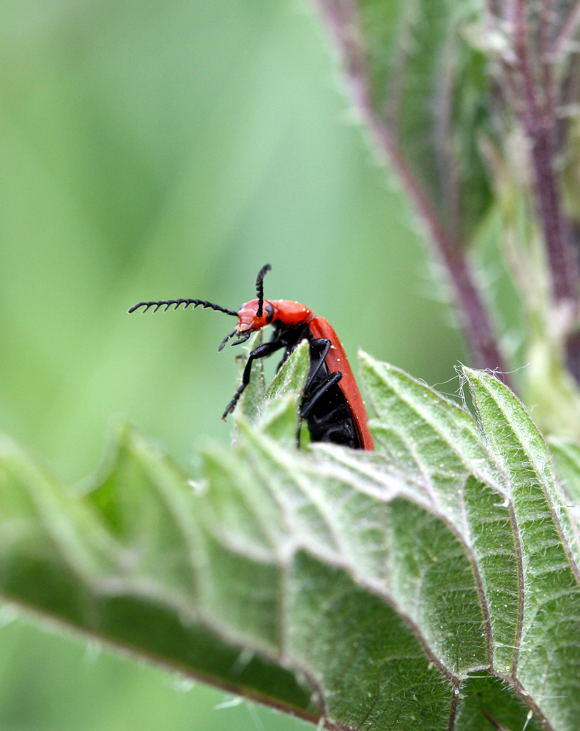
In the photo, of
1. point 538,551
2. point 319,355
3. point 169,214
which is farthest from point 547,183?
point 169,214

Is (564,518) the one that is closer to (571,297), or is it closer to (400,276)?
(571,297)

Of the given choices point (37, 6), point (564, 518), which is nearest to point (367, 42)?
point (564, 518)

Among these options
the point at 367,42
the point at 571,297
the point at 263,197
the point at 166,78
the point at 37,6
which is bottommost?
the point at 571,297

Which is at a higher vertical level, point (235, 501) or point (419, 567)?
point (235, 501)

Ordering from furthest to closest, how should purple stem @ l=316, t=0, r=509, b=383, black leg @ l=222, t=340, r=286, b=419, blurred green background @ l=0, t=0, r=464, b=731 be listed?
blurred green background @ l=0, t=0, r=464, b=731 < purple stem @ l=316, t=0, r=509, b=383 < black leg @ l=222, t=340, r=286, b=419

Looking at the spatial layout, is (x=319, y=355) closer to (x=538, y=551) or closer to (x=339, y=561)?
(x=538, y=551)

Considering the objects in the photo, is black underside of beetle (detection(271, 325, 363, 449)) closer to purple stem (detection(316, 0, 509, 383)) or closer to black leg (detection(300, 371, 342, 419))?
black leg (detection(300, 371, 342, 419))

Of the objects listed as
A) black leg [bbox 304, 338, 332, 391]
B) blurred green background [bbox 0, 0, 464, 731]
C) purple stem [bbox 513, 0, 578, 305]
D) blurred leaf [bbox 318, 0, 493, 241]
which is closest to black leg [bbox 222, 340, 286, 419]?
black leg [bbox 304, 338, 332, 391]
